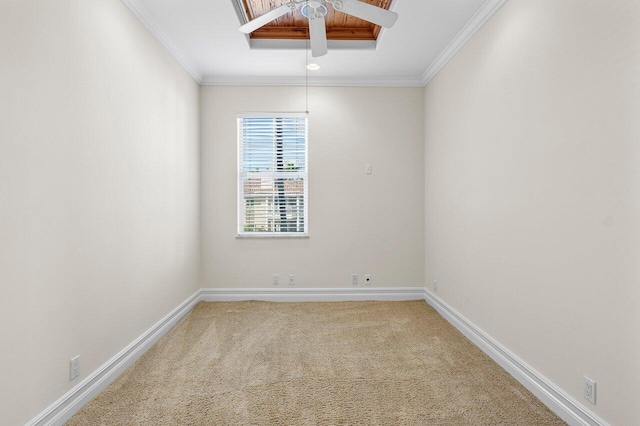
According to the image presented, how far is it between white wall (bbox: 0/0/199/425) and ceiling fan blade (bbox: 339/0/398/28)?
1.57m

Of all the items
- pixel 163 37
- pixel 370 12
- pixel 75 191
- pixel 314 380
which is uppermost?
pixel 163 37

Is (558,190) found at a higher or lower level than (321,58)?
lower

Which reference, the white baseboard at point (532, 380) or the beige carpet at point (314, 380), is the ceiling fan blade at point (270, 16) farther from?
the white baseboard at point (532, 380)

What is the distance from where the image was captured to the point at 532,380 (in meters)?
2.18

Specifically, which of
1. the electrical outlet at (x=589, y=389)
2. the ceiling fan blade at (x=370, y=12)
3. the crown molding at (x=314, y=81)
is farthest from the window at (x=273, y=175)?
the electrical outlet at (x=589, y=389)

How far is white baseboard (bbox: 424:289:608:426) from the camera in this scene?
181 centimetres

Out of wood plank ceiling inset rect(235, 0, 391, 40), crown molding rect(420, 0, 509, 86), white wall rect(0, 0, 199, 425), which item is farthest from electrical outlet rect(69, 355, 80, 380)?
crown molding rect(420, 0, 509, 86)

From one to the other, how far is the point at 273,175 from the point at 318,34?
2.09 metres

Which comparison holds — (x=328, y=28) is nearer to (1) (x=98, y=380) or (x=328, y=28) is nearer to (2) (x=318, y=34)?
(2) (x=318, y=34)

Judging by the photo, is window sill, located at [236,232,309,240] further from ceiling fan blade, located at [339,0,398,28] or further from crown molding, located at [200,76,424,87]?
ceiling fan blade, located at [339,0,398,28]

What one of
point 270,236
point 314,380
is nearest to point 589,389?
point 314,380

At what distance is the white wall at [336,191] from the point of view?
13.8ft

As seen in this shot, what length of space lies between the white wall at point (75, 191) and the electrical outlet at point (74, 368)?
0.04 metres

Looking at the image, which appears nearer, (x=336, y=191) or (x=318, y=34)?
(x=318, y=34)
